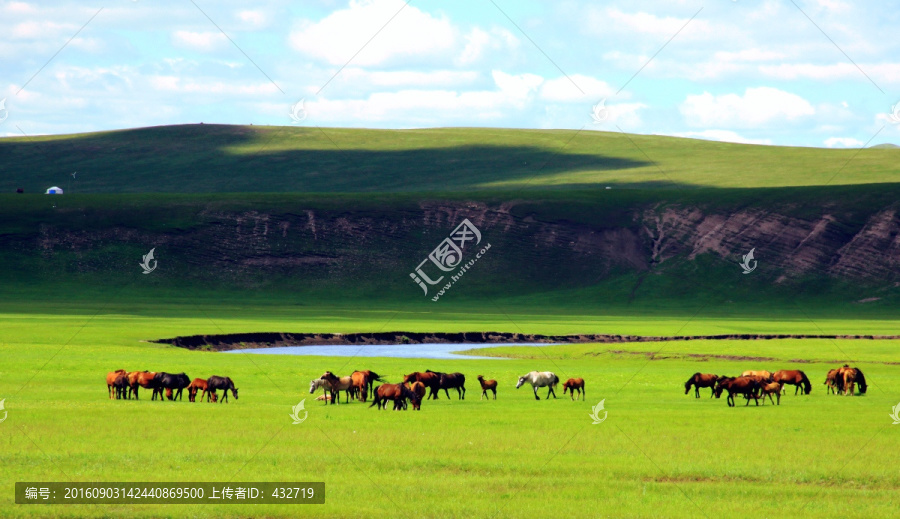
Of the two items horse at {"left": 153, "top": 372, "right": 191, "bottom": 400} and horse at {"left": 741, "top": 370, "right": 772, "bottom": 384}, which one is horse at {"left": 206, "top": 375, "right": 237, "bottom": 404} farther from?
horse at {"left": 741, "top": 370, "right": 772, "bottom": 384}

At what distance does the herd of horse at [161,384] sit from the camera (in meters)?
31.8

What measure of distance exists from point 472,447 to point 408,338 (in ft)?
154

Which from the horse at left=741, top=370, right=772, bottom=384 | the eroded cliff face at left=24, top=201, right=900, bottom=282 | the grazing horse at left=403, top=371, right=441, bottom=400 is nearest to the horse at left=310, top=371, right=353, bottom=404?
the grazing horse at left=403, top=371, right=441, bottom=400

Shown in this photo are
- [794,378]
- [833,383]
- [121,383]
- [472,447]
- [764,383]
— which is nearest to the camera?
[472,447]

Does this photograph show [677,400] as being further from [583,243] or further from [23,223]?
[23,223]

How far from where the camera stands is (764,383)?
112 feet

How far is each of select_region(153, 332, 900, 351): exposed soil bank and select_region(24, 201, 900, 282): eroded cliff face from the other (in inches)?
2248

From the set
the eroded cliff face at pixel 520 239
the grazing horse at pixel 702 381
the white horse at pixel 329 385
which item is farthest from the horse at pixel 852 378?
the eroded cliff face at pixel 520 239

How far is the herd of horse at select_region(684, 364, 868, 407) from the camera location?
32719 millimetres

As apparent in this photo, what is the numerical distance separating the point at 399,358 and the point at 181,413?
2550 centimetres

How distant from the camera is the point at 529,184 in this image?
17412 centimetres

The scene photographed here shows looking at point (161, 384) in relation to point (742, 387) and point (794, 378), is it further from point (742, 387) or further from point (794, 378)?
point (794, 378)

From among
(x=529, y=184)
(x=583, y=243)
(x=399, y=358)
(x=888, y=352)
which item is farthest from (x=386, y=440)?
(x=529, y=184)

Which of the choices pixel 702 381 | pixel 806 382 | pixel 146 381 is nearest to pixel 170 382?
pixel 146 381
